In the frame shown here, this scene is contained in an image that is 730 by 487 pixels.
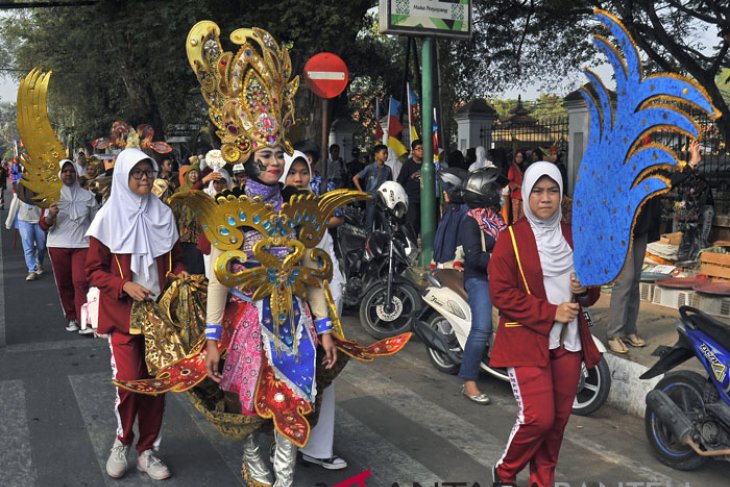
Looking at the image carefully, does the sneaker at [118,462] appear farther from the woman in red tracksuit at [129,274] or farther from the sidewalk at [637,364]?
the sidewalk at [637,364]

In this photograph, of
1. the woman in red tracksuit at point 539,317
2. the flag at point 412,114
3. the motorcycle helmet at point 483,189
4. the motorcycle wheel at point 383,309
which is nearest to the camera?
the woman in red tracksuit at point 539,317

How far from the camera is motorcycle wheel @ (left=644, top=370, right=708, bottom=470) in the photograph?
4.28m

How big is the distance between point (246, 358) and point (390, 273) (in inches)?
151

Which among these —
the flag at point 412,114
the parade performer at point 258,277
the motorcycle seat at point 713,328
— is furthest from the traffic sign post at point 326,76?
the motorcycle seat at point 713,328

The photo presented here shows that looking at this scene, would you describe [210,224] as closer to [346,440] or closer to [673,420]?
[346,440]

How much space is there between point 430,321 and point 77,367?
10.1ft

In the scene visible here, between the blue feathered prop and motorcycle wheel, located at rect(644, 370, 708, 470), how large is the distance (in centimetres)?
154

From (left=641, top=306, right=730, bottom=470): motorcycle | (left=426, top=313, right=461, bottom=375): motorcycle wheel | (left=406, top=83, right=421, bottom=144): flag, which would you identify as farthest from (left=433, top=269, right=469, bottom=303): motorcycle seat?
(left=406, top=83, right=421, bottom=144): flag

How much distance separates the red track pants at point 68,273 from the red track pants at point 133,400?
13.0 ft

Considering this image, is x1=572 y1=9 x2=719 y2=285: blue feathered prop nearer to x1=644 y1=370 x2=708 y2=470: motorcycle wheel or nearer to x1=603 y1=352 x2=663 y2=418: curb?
x1=644 y1=370 x2=708 y2=470: motorcycle wheel

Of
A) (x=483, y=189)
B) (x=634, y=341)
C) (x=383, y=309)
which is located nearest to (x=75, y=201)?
(x=383, y=309)

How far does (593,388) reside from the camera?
5289 mm

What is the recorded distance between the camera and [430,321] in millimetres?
6637

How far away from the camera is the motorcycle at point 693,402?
4113mm
